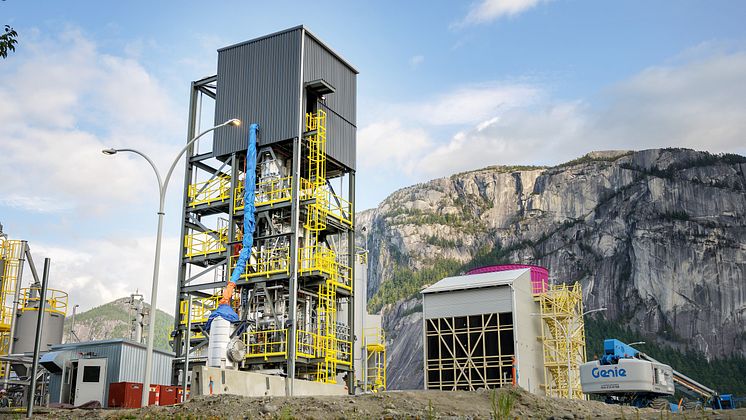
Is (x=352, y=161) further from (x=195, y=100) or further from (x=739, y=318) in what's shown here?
(x=739, y=318)

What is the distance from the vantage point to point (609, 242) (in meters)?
152

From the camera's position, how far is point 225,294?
3584 cm

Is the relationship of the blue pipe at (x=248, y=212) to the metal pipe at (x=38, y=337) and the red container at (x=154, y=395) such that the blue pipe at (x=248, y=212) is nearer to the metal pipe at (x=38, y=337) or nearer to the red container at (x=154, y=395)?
the red container at (x=154, y=395)

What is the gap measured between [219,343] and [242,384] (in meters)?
6.49

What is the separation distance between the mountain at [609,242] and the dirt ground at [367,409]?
106m

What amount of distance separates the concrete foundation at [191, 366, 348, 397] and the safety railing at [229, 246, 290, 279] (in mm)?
6842

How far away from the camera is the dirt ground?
1697cm

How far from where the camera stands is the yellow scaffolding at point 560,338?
52094 mm

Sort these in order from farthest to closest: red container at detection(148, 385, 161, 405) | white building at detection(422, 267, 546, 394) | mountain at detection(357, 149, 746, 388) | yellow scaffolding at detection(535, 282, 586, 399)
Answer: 1. mountain at detection(357, 149, 746, 388)
2. yellow scaffolding at detection(535, 282, 586, 399)
3. white building at detection(422, 267, 546, 394)
4. red container at detection(148, 385, 161, 405)

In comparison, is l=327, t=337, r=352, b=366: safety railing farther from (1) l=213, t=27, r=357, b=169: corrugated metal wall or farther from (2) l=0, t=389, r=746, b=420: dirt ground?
(2) l=0, t=389, r=746, b=420: dirt ground

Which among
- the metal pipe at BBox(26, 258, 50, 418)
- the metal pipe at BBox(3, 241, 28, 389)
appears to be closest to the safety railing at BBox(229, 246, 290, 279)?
the metal pipe at BBox(3, 241, 28, 389)

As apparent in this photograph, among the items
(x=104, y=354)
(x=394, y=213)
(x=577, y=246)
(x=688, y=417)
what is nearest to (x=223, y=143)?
(x=104, y=354)

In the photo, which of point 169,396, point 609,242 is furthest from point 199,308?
point 609,242

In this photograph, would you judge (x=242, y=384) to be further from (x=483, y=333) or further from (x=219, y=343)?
(x=483, y=333)
